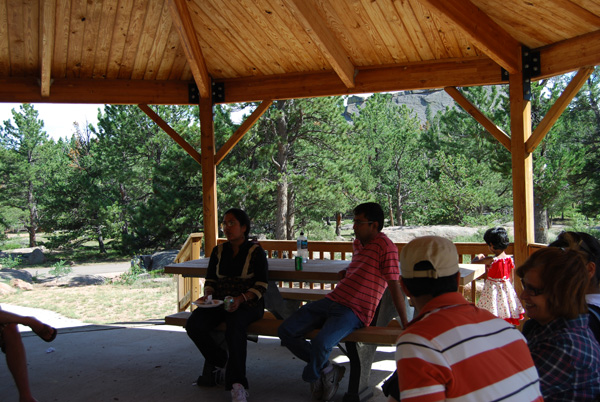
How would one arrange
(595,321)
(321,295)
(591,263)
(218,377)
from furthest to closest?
(321,295)
(218,377)
(591,263)
(595,321)

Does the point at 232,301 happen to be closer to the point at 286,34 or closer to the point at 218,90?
the point at 286,34

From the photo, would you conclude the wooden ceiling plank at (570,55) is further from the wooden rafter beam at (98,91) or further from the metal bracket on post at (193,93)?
the wooden rafter beam at (98,91)

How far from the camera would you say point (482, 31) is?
4816mm

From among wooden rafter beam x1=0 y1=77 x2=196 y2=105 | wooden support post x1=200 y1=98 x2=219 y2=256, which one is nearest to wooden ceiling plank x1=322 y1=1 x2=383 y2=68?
wooden support post x1=200 y1=98 x2=219 y2=256

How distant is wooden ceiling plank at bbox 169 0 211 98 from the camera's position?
216 inches

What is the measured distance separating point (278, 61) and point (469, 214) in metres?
13.5

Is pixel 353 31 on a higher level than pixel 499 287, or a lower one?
higher

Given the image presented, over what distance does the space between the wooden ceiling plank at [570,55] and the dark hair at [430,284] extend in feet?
12.9

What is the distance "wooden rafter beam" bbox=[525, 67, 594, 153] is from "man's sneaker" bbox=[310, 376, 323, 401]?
311 cm

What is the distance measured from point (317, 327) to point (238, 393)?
647 millimetres

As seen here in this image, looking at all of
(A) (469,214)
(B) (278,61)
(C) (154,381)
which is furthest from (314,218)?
(C) (154,381)

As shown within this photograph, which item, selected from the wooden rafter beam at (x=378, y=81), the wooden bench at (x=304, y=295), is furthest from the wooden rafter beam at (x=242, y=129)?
the wooden bench at (x=304, y=295)

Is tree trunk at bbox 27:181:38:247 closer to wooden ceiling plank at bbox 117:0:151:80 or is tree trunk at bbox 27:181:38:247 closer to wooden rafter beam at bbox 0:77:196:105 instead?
wooden rafter beam at bbox 0:77:196:105

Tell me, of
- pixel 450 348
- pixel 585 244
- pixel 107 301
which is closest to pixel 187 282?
pixel 107 301
